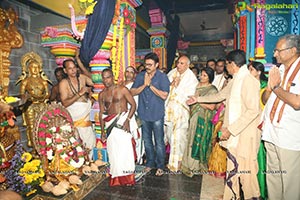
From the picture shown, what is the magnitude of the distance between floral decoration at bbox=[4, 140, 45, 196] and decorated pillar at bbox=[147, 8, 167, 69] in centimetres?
562

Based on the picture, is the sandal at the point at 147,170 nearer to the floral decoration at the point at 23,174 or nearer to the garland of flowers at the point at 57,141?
the garland of flowers at the point at 57,141

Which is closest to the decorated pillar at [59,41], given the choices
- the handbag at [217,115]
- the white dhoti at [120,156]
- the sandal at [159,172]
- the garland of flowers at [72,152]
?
the garland of flowers at [72,152]

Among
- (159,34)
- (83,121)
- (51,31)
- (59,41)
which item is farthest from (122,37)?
(159,34)

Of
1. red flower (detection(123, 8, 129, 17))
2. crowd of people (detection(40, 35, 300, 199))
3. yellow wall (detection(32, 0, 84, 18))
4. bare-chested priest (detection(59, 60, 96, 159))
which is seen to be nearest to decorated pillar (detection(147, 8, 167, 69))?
red flower (detection(123, 8, 129, 17))

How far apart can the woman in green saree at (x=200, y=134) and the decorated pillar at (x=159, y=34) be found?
14.5 ft

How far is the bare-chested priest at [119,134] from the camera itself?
3.30 m

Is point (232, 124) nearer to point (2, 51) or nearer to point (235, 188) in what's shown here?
point (235, 188)

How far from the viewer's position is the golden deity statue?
4480 mm

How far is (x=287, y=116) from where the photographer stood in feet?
7.30

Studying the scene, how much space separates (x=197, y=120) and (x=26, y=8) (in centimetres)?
434

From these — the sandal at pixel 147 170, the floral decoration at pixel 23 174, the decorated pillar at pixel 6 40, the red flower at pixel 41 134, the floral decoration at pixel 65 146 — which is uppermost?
the decorated pillar at pixel 6 40

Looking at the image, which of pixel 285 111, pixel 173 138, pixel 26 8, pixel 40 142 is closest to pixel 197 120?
pixel 173 138

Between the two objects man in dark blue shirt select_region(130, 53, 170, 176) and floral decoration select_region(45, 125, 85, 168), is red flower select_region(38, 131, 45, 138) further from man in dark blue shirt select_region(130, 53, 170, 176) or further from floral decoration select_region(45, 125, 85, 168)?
man in dark blue shirt select_region(130, 53, 170, 176)

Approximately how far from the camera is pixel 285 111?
7.34ft
